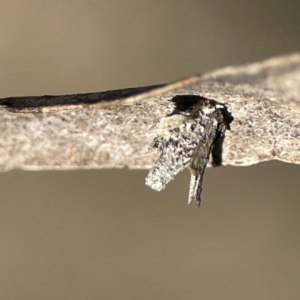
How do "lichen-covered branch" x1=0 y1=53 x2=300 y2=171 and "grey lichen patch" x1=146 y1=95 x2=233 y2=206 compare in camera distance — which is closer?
"lichen-covered branch" x1=0 y1=53 x2=300 y2=171

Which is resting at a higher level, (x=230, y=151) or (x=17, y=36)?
(x=17, y=36)

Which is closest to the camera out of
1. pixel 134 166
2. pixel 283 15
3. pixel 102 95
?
pixel 102 95

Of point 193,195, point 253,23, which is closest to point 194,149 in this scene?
point 193,195

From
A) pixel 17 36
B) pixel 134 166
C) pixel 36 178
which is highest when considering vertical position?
pixel 17 36

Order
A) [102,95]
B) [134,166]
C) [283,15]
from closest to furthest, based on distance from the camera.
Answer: [102,95]
[134,166]
[283,15]

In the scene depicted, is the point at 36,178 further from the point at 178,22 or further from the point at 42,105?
the point at 42,105

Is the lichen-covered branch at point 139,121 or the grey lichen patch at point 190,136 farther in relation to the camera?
the grey lichen patch at point 190,136
